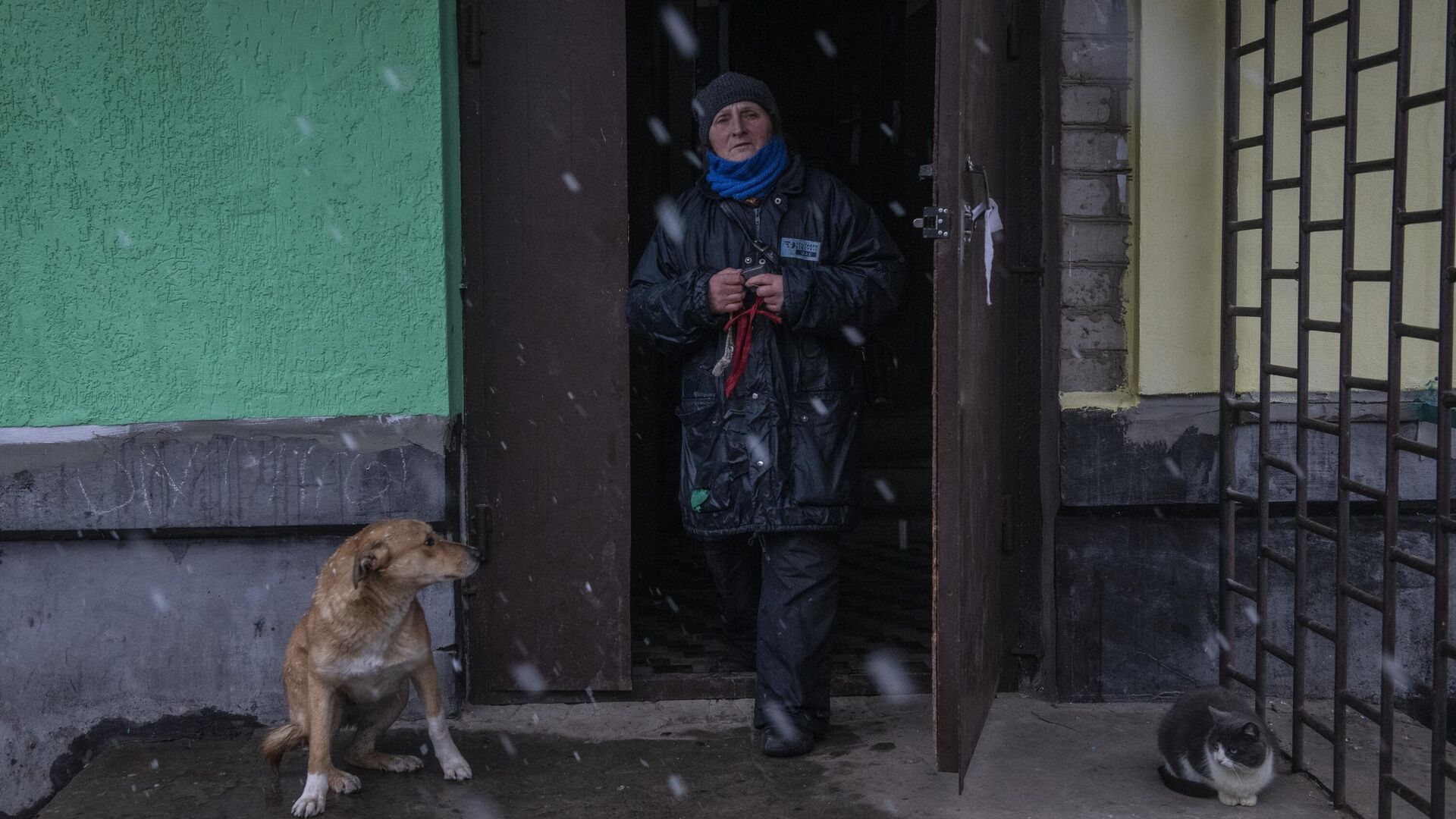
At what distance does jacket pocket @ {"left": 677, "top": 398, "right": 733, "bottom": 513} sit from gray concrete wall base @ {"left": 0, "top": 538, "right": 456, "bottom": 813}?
36.4 inches

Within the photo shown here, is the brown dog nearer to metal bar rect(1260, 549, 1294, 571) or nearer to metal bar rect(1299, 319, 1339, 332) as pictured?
metal bar rect(1260, 549, 1294, 571)

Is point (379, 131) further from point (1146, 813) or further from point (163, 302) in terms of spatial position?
point (1146, 813)

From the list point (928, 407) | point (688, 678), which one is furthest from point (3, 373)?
point (928, 407)

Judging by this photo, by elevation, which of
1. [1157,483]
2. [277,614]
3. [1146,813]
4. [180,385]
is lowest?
[1146,813]

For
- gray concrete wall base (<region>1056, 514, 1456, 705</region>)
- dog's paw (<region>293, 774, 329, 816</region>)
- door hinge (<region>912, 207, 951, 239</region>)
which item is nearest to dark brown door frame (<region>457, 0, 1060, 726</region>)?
gray concrete wall base (<region>1056, 514, 1456, 705</region>)

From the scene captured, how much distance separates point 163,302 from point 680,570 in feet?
10.9

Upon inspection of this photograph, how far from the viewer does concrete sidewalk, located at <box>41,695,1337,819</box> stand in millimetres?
3787

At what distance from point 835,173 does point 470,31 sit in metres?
4.69

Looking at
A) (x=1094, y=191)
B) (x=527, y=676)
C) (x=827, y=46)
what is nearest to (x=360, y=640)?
(x=527, y=676)

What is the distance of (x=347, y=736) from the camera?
4.50m

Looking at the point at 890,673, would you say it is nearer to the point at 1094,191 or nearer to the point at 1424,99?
the point at 1094,191

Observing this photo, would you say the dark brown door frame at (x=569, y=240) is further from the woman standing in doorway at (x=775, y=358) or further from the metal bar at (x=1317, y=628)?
the metal bar at (x=1317, y=628)

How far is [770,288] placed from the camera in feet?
13.5

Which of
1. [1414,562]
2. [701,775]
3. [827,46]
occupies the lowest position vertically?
[701,775]
